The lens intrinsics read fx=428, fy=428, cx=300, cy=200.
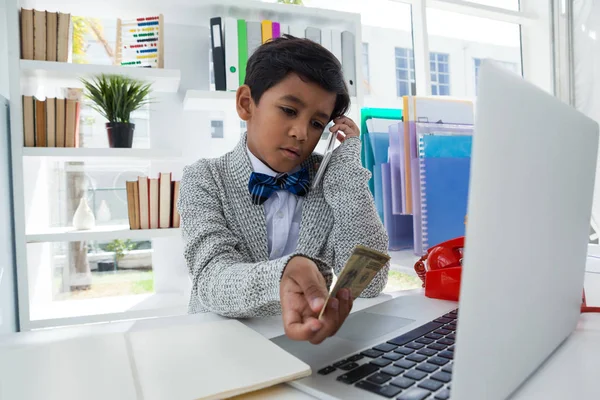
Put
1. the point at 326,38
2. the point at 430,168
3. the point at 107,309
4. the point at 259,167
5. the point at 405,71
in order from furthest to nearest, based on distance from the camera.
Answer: the point at 405,71 → the point at 326,38 → the point at 107,309 → the point at 430,168 → the point at 259,167

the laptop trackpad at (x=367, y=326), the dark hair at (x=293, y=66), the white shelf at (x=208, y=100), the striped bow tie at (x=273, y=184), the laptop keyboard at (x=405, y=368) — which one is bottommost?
the laptop trackpad at (x=367, y=326)

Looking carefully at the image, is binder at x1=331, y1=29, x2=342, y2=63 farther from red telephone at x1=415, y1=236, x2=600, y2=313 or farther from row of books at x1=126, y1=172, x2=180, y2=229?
red telephone at x1=415, y1=236, x2=600, y2=313

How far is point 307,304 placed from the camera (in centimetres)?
53

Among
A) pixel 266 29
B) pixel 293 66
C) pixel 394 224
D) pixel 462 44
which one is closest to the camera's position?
pixel 293 66

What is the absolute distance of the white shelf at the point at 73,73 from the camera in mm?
1613

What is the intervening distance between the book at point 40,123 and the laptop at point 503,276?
1501 millimetres

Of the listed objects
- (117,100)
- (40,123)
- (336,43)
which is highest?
(336,43)

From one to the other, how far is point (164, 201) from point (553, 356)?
159 cm

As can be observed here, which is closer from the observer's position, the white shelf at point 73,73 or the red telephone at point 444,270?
the red telephone at point 444,270

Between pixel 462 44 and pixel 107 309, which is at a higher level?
pixel 462 44

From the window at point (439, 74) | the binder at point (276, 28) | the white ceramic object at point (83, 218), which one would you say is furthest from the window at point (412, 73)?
the white ceramic object at point (83, 218)

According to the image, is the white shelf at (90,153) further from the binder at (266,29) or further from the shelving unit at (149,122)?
the binder at (266,29)

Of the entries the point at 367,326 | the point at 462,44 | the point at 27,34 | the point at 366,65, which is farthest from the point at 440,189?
the point at 462,44

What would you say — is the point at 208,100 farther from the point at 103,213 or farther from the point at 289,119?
the point at 289,119
